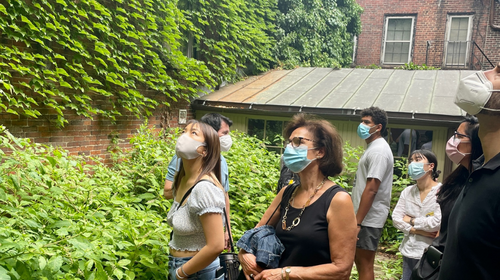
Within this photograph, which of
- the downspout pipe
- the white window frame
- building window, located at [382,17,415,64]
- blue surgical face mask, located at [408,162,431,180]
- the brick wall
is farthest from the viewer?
building window, located at [382,17,415,64]

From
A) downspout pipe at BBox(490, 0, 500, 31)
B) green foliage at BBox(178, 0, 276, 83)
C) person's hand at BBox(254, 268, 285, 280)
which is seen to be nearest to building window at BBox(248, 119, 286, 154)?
green foliage at BBox(178, 0, 276, 83)

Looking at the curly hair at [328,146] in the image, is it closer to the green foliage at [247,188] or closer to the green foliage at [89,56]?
the green foliage at [247,188]

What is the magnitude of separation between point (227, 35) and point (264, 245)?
8909 mm

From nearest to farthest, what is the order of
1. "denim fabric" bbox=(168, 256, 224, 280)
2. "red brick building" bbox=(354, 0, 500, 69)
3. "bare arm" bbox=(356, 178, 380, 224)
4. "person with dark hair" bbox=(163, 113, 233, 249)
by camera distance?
"denim fabric" bbox=(168, 256, 224, 280) → "person with dark hair" bbox=(163, 113, 233, 249) → "bare arm" bbox=(356, 178, 380, 224) → "red brick building" bbox=(354, 0, 500, 69)

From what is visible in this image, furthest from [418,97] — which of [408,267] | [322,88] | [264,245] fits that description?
[264,245]

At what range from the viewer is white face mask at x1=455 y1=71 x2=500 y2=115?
4.77 feet

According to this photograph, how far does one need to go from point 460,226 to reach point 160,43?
7.43m

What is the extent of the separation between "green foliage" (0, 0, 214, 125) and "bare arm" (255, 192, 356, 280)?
4.51 meters

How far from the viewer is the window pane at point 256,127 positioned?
965cm

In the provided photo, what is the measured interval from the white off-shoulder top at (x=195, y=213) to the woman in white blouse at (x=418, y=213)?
86.3 inches

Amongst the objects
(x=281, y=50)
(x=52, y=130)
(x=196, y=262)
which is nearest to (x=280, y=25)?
(x=281, y=50)

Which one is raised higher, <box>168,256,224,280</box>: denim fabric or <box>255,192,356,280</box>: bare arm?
<box>255,192,356,280</box>: bare arm

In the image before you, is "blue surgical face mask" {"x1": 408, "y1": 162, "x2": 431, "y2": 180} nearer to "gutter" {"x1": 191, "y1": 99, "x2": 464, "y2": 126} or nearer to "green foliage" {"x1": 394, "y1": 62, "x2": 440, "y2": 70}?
"gutter" {"x1": 191, "y1": 99, "x2": 464, "y2": 126}

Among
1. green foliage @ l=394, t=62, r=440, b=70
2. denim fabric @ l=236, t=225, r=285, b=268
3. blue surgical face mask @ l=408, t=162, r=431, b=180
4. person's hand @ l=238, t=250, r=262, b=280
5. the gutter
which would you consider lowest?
A: person's hand @ l=238, t=250, r=262, b=280
